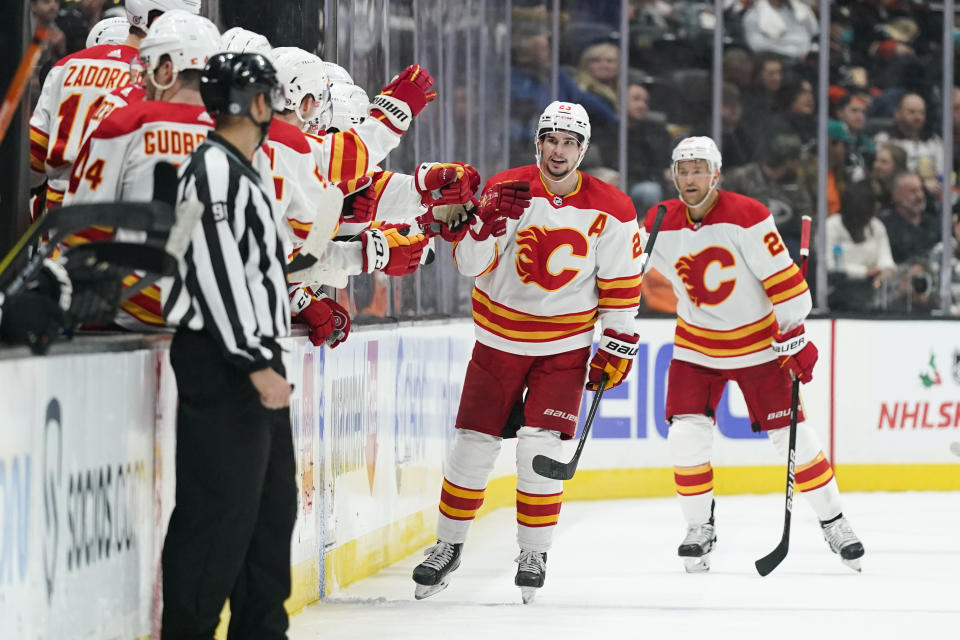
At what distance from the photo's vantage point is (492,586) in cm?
425

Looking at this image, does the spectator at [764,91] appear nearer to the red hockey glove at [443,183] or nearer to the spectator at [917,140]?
the spectator at [917,140]

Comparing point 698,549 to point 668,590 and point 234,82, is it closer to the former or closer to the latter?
point 668,590

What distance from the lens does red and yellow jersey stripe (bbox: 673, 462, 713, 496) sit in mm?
4738

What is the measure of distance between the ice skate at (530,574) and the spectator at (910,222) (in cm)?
489

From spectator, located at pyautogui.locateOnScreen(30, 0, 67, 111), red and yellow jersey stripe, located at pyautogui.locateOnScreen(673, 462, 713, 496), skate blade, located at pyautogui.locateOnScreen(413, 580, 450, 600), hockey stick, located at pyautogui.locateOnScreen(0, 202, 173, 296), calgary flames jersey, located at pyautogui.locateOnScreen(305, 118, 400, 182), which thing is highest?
spectator, located at pyautogui.locateOnScreen(30, 0, 67, 111)

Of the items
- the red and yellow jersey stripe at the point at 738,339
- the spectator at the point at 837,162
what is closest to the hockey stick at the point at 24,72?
the red and yellow jersey stripe at the point at 738,339

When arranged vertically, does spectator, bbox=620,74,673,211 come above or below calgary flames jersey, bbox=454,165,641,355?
above

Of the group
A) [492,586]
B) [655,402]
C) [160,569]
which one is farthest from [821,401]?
[160,569]

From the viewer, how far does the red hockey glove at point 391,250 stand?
11.8 ft

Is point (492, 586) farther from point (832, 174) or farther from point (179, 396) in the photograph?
point (832, 174)

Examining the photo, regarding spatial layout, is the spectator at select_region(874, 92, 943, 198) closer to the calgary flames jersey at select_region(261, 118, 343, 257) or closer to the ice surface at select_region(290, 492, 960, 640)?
the ice surface at select_region(290, 492, 960, 640)

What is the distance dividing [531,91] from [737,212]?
3201 mm

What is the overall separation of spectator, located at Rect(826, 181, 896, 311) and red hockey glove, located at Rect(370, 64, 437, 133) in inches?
193

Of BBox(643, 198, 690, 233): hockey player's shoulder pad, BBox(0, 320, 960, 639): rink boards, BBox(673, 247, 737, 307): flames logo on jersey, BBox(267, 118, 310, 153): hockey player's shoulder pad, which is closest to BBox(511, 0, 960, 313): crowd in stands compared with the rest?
BBox(0, 320, 960, 639): rink boards
